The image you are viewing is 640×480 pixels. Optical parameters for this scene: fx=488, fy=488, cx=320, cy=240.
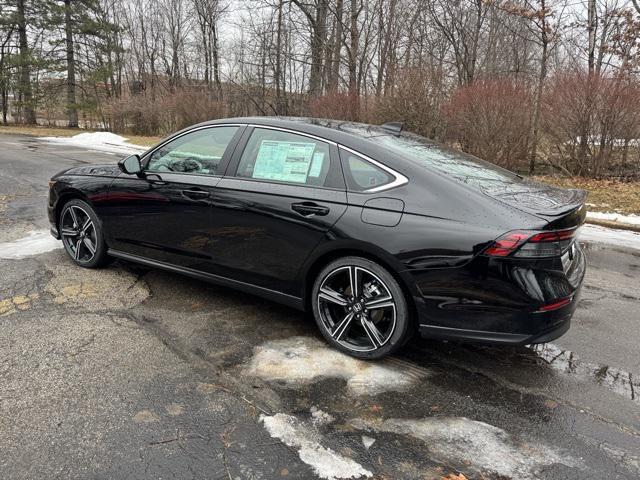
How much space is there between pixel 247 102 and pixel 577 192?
24833mm

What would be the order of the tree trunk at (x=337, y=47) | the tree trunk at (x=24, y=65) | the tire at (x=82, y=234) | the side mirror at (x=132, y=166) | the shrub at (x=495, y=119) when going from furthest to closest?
1. the tree trunk at (x=24, y=65)
2. the tree trunk at (x=337, y=47)
3. the shrub at (x=495, y=119)
4. the tire at (x=82, y=234)
5. the side mirror at (x=132, y=166)

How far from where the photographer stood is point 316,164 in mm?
3418

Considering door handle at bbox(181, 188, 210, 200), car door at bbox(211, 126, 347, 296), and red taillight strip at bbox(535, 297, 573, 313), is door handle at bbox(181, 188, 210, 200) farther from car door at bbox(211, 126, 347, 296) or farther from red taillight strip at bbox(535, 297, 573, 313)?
red taillight strip at bbox(535, 297, 573, 313)

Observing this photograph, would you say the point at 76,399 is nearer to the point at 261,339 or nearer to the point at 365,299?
the point at 261,339

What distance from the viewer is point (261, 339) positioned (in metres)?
3.52

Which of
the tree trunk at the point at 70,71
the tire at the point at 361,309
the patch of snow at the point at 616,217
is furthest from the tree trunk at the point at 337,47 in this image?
the tree trunk at the point at 70,71

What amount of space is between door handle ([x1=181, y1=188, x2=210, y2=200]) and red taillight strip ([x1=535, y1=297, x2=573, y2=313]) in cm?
247

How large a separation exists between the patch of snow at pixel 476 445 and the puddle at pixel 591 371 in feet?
2.98

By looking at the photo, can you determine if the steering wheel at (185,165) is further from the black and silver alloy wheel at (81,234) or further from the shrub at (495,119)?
the shrub at (495,119)

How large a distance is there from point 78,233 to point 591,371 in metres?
4.57

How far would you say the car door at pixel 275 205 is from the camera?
330 cm

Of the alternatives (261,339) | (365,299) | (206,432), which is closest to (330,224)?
(365,299)

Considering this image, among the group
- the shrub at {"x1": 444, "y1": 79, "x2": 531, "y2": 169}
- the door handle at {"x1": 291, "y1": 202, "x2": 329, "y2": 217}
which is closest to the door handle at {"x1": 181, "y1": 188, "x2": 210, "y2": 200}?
the door handle at {"x1": 291, "y1": 202, "x2": 329, "y2": 217}

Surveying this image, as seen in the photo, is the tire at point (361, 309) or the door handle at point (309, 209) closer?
the tire at point (361, 309)
